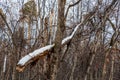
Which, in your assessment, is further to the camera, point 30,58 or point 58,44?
point 58,44

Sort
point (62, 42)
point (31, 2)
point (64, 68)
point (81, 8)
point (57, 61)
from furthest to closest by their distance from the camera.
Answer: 1. point (64, 68)
2. point (31, 2)
3. point (81, 8)
4. point (62, 42)
5. point (57, 61)

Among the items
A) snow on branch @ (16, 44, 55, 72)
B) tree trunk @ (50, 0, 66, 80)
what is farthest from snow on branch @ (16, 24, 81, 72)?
tree trunk @ (50, 0, 66, 80)

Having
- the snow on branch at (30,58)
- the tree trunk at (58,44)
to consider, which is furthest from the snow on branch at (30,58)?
the tree trunk at (58,44)

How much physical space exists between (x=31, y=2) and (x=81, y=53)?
6.14m

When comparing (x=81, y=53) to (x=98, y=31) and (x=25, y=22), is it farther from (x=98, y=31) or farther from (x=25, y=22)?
(x=25, y=22)

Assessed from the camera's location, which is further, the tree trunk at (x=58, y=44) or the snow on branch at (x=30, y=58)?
the tree trunk at (x=58, y=44)

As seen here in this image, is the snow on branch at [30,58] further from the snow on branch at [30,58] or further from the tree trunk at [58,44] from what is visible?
the tree trunk at [58,44]

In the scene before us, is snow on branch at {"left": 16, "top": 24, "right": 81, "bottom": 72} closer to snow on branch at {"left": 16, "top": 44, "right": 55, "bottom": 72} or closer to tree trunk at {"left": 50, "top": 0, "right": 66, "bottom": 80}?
snow on branch at {"left": 16, "top": 44, "right": 55, "bottom": 72}

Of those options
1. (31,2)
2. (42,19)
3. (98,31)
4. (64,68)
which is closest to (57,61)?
(98,31)

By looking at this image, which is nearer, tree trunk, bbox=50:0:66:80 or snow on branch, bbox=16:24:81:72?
snow on branch, bbox=16:24:81:72

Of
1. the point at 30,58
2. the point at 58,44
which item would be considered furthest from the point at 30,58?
the point at 58,44

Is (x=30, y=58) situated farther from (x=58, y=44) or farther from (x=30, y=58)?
(x=58, y=44)

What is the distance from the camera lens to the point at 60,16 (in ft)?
25.1

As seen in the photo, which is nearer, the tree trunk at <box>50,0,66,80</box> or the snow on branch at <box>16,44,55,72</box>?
the snow on branch at <box>16,44,55,72</box>
